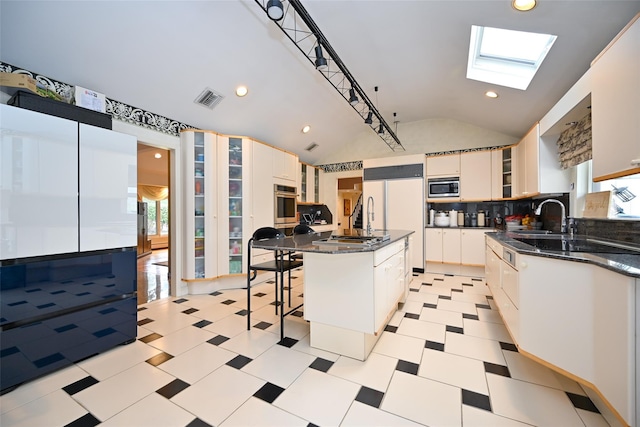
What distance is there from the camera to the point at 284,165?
4.61 metres

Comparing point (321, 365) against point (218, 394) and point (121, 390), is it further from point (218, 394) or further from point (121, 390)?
point (121, 390)

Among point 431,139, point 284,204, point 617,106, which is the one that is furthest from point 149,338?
point 431,139

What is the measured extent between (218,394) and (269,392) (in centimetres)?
32

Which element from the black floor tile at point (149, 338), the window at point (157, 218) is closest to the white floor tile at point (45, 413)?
the black floor tile at point (149, 338)

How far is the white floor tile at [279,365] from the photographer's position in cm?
172

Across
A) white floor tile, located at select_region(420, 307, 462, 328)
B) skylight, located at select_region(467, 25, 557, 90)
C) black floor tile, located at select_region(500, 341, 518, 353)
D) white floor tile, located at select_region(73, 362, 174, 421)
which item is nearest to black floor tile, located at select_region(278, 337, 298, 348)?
white floor tile, located at select_region(73, 362, 174, 421)

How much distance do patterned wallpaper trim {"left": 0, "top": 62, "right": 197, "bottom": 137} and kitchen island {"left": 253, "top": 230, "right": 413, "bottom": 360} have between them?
2.28 metres

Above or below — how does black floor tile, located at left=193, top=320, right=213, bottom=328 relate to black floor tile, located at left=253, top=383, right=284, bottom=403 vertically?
below

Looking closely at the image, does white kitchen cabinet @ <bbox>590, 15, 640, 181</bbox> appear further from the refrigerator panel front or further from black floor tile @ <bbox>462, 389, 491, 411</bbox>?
the refrigerator panel front

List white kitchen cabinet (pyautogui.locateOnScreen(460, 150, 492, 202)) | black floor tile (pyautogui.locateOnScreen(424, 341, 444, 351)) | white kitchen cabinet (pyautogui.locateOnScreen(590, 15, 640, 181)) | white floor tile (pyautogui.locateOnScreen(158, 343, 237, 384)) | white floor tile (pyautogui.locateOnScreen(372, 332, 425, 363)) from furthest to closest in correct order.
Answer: white kitchen cabinet (pyautogui.locateOnScreen(460, 150, 492, 202)) → black floor tile (pyautogui.locateOnScreen(424, 341, 444, 351)) → white floor tile (pyautogui.locateOnScreen(372, 332, 425, 363)) → white floor tile (pyautogui.locateOnScreen(158, 343, 237, 384)) → white kitchen cabinet (pyautogui.locateOnScreen(590, 15, 640, 181))

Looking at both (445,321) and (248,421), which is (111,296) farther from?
(445,321)

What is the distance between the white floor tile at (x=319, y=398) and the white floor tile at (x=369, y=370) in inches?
2.8

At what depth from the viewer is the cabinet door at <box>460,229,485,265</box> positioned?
424 centimetres

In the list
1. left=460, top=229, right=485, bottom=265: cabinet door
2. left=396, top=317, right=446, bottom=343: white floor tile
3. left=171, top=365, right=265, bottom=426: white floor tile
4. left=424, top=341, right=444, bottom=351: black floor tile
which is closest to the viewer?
left=171, top=365, right=265, bottom=426: white floor tile
